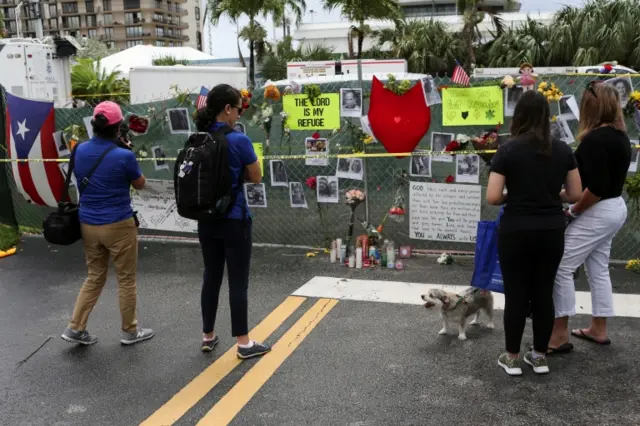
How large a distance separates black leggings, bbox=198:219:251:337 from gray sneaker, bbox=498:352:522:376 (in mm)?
1717

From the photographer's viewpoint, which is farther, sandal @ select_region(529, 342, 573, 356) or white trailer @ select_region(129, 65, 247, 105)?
white trailer @ select_region(129, 65, 247, 105)

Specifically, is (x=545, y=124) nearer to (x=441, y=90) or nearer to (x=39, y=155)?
(x=441, y=90)

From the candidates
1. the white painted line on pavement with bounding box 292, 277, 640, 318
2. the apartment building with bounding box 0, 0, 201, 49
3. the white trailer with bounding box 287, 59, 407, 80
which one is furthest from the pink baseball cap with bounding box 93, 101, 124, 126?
Result: the apartment building with bounding box 0, 0, 201, 49

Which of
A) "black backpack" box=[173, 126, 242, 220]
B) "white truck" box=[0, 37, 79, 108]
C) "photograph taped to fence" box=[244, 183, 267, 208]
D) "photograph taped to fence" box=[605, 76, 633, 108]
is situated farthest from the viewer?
"white truck" box=[0, 37, 79, 108]

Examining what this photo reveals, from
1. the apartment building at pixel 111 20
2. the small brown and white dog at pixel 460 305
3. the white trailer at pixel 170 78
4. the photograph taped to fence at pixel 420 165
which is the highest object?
the apartment building at pixel 111 20

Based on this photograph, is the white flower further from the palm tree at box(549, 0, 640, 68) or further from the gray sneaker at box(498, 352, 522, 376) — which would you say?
the palm tree at box(549, 0, 640, 68)

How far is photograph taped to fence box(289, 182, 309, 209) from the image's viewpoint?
22.5ft

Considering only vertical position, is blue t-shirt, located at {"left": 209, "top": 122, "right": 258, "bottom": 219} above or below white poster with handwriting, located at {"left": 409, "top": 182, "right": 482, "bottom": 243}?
above

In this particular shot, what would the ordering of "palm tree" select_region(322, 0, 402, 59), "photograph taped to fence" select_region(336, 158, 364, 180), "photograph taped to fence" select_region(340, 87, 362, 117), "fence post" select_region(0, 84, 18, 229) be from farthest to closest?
"palm tree" select_region(322, 0, 402, 59) → "fence post" select_region(0, 84, 18, 229) → "photograph taped to fence" select_region(336, 158, 364, 180) → "photograph taped to fence" select_region(340, 87, 362, 117)

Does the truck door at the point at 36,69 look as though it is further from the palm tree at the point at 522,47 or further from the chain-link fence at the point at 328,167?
the palm tree at the point at 522,47

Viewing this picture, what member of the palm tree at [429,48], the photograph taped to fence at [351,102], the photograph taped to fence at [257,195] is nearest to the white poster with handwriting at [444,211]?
the photograph taped to fence at [351,102]

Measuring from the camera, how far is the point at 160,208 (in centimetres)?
754

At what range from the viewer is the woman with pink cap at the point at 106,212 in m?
4.28

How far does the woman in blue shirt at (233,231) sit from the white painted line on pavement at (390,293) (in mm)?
1390
